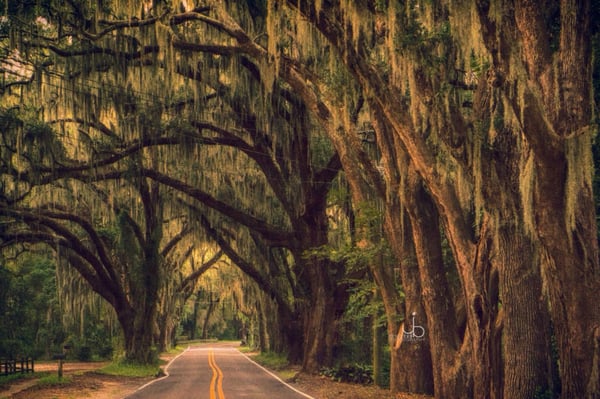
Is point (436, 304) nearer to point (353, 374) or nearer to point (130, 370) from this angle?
point (353, 374)

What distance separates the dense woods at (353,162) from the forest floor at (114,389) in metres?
0.77

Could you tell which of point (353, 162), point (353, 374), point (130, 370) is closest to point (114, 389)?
point (353, 374)

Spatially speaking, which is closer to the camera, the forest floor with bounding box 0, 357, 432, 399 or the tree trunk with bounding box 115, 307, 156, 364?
the forest floor with bounding box 0, 357, 432, 399

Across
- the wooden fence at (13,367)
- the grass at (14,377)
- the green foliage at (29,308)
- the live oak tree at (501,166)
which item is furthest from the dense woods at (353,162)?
the grass at (14,377)

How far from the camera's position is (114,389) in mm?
18953

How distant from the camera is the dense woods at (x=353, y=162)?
8445mm

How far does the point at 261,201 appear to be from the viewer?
26.5 metres

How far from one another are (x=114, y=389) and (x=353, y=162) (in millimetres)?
9357

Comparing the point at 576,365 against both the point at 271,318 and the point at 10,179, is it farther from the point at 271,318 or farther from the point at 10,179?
the point at 271,318

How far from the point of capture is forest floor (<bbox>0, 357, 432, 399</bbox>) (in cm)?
1562

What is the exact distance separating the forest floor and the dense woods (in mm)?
774

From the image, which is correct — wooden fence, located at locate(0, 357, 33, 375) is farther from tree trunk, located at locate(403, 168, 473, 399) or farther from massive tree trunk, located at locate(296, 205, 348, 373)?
tree trunk, located at locate(403, 168, 473, 399)

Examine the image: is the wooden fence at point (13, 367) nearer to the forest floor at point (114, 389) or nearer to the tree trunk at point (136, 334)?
the forest floor at point (114, 389)

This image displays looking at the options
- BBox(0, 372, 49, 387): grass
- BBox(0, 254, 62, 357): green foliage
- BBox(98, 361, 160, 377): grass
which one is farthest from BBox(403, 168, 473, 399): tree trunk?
BBox(0, 254, 62, 357): green foliage
